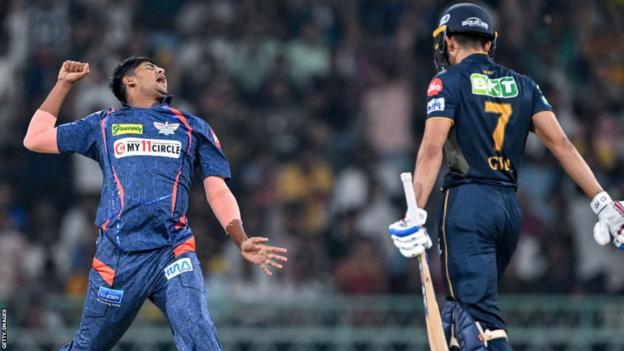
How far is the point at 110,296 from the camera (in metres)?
7.97

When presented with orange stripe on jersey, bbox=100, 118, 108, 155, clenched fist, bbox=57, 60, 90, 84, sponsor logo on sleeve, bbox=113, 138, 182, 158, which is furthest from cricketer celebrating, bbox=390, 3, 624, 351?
clenched fist, bbox=57, 60, 90, 84

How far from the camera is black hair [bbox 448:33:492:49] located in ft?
26.9

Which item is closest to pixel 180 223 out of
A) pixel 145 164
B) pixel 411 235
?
pixel 145 164

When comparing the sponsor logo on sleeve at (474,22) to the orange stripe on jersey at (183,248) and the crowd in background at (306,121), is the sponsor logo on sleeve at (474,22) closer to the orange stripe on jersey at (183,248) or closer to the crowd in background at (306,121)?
the orange stripe on jersey at (183,248)

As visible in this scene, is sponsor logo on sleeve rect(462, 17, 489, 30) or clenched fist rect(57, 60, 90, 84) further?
clenched fist rect(57, 60, 90, 84)

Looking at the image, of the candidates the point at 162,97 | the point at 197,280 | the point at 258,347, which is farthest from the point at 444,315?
the point at 258,347

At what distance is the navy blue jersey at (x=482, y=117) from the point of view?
795 centimetres

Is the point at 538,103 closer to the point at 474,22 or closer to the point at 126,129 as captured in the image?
the point at 474,22

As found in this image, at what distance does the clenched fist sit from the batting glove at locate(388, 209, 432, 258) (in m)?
2.34

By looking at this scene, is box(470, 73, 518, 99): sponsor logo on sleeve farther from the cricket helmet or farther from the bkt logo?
the bkt logo

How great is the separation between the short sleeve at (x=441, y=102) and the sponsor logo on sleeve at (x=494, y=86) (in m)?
0.16

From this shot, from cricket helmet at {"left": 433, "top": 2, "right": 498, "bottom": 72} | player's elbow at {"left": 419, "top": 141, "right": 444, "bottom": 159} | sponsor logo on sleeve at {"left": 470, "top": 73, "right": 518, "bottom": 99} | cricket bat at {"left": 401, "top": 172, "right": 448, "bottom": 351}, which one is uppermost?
cricket helmet at {"left": 433, "top": 2, "right": 498, "bottom": 72}

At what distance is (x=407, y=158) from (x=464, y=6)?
7496 mm

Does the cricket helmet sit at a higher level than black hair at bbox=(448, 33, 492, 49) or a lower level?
higher
